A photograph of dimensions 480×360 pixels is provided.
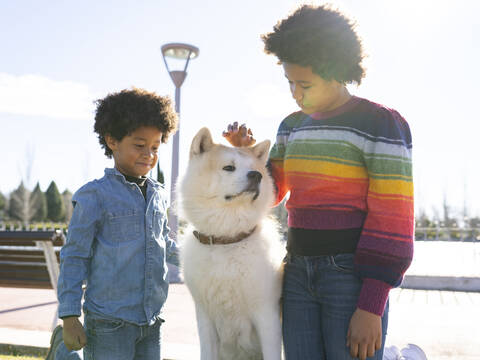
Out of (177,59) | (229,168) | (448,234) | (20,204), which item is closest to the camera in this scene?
(229,168)

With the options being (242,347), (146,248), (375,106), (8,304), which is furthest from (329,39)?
(8,304)

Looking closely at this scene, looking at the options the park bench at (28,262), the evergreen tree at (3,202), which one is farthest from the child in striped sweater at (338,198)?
the evergreen tree at (3,202)

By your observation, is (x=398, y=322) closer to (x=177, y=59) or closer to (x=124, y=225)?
(x=124, y=225)

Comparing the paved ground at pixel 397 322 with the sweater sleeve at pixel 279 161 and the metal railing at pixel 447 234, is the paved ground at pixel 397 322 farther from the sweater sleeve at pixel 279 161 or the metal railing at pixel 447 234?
the metal railing at pixel 447 234

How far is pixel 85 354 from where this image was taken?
2324 millimetres

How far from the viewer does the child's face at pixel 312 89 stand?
6.73 ft

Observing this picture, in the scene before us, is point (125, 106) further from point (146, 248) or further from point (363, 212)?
point (363, 212)

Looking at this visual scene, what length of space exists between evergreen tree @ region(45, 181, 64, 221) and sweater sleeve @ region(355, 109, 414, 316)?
42.8m

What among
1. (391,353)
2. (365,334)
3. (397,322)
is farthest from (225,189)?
(397,322)

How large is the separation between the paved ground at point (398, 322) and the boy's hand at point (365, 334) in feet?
7.96

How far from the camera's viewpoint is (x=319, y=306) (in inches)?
81.6

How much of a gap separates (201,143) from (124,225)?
0.73 metres

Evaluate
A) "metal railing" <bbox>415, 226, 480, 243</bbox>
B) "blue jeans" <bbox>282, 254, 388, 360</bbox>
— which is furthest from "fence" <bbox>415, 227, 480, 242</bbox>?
"blue jeans" <bbox>282, 254, 388, 360</bbox>

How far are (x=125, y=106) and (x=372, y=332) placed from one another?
69.9 inches
